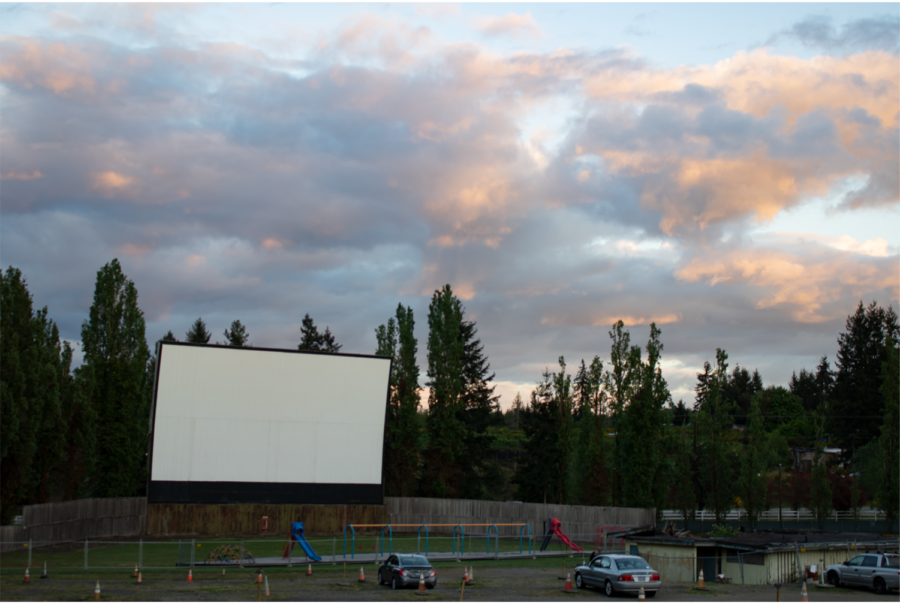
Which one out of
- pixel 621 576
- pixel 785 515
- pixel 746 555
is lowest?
pixel 785 515

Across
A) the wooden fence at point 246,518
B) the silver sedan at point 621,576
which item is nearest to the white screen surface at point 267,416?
the wooden fence at point 246,518

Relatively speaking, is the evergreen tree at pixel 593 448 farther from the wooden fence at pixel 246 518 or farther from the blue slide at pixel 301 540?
the blue slide at pixel 301 540

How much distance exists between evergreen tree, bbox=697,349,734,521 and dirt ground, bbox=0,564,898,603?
68.6 ft

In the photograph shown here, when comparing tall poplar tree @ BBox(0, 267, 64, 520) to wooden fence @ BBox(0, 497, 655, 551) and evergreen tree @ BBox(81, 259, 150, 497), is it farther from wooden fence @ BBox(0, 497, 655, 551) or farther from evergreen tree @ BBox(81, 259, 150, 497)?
evergreen tree @ BBox(81, 259, 150, 497)

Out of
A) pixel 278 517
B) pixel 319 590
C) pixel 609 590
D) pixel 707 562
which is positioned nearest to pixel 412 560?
pixel 319 590

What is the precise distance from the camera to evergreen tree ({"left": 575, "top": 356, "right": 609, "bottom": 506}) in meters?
51.6

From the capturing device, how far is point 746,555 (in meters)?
28.3

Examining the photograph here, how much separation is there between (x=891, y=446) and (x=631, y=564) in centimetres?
3269

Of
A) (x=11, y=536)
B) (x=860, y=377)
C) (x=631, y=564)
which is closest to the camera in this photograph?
(x=631, y=564)

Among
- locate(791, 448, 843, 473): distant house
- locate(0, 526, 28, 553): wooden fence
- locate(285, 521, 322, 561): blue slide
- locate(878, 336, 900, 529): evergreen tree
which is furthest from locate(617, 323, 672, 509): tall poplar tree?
locate(791, 448, 843, 473): distant house

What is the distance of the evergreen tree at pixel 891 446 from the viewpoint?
152ft

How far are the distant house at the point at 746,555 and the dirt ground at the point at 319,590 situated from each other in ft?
4.93

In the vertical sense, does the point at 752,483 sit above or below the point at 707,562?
above

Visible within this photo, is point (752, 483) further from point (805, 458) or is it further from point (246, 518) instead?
point (805, 458)
